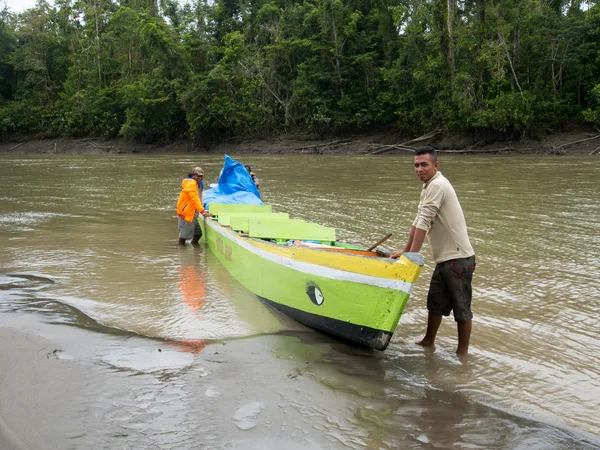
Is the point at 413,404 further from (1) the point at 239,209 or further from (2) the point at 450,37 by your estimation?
(2) the point at 450,37

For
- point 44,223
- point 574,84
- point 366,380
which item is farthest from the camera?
point 574,84

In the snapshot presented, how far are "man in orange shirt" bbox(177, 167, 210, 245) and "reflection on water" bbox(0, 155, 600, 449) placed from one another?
327 millimetres

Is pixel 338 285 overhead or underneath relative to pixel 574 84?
underneath

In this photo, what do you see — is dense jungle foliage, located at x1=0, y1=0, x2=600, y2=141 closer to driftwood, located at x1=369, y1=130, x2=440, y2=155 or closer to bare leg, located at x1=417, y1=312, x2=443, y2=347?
driftwood, located at x1=369, y1=130, x2=440, y2=155

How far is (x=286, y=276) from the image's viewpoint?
16.1ft

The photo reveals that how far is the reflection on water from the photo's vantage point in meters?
3.14

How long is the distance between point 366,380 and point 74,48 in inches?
2236

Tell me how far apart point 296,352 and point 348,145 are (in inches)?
1249

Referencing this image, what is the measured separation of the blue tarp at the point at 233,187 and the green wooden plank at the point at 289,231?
337 centimetres

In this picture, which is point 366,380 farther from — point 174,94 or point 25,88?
point 25,88

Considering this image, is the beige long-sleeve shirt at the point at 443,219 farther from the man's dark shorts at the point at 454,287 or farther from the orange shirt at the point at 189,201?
the orange shirt at the point at 189,201

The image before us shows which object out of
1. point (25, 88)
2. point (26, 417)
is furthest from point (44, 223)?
point (25, 88)

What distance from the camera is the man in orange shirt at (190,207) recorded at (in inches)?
327

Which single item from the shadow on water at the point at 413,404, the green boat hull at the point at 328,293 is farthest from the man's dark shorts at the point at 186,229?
the shadow on water at the point at 413,404
